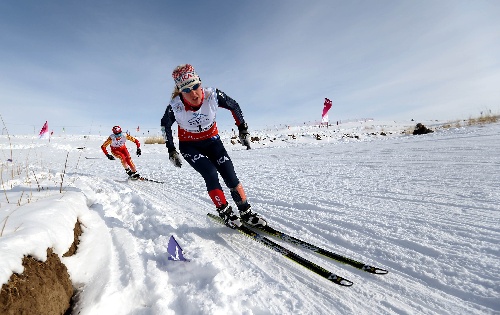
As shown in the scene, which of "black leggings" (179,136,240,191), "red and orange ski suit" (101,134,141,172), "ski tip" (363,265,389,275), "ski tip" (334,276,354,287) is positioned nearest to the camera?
"ski tip" (334,276,354,287)

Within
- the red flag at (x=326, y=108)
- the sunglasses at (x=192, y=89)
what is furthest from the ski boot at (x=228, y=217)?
the red flag at (x=326, y=108)

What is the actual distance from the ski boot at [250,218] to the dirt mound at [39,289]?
6.88 ft

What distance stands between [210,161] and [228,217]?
0.80 meters

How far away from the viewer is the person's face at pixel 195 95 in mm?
3814

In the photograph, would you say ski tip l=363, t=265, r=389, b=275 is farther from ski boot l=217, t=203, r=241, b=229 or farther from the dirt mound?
the dirt mound

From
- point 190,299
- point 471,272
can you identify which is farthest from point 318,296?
point 471,272

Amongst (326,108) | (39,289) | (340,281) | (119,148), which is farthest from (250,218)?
(326,108)

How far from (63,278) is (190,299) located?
0.93 m

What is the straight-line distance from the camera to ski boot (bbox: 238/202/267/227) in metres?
3.73

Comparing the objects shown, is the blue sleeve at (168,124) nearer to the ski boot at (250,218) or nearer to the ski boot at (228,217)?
the ski boot at (228,217)

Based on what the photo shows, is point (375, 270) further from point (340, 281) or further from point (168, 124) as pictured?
point (168, 124)

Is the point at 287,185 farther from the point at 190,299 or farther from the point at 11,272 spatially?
the point at 11,272

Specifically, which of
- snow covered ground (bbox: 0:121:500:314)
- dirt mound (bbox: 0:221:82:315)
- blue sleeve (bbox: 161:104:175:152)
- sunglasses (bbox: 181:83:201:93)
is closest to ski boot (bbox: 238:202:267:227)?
snow covered ground (bbox: 0:121:500:314)

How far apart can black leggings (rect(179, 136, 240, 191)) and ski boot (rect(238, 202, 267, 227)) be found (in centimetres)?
33
